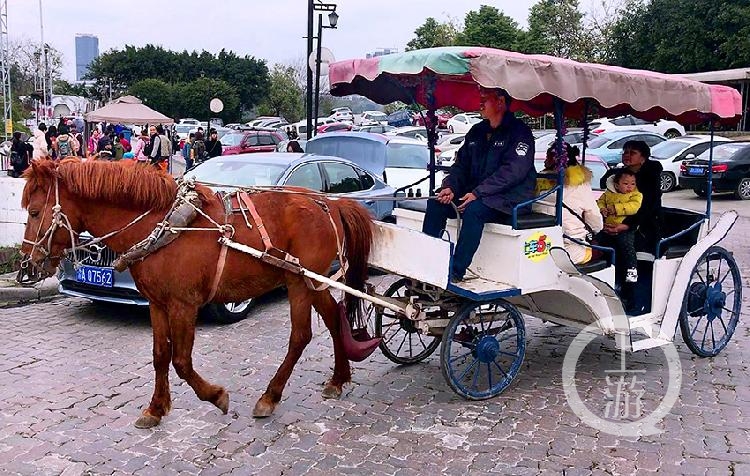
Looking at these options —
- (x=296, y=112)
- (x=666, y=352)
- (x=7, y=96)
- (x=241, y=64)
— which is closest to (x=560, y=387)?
(x=666, y=352)

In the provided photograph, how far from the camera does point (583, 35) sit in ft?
135

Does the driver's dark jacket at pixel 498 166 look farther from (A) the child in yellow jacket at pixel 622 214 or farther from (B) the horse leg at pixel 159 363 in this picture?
(B) the horse leg at pixel 159 363

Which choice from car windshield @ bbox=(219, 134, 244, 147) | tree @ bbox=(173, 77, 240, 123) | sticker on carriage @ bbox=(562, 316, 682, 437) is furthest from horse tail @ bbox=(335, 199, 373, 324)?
tree @ bbox=(173, 77, 240, 123)

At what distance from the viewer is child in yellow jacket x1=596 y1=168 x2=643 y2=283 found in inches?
244

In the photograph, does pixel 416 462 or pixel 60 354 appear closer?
pixel 416 462

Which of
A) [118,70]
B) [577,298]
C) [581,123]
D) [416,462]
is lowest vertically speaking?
[416,462]

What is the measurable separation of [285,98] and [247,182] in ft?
167

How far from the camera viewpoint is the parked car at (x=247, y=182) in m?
7.20

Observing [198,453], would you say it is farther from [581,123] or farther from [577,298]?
[581,123]

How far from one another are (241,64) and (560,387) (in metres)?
60.6

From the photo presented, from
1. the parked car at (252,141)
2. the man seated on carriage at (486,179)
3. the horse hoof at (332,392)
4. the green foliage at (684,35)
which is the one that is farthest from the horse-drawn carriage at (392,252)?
the green foliage at (684,35)

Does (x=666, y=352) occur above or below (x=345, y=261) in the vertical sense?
below

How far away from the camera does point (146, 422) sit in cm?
492

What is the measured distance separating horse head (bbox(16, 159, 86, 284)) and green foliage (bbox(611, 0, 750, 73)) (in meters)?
32.1
